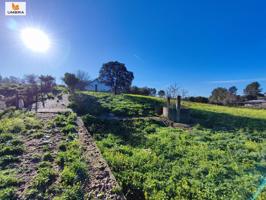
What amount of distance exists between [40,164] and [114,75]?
82.5 ft

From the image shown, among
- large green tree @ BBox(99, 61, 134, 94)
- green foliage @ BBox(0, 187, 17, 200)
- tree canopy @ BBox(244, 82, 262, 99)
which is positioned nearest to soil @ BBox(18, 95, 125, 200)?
green foliage @ BBox(0, 187, 17, 200)

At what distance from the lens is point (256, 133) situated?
9.57 m

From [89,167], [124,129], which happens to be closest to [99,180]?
[89,167]

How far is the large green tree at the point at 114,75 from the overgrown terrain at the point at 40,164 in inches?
868

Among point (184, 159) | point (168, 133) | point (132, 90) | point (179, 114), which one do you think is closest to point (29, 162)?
point (184, 159)

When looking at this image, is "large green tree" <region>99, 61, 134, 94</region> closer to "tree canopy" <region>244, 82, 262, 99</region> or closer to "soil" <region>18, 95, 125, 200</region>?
"soil" <region>18, 95, 125, 200</region>

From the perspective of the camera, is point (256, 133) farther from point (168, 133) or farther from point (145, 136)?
point (145, 136)

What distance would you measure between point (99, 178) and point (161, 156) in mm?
2680

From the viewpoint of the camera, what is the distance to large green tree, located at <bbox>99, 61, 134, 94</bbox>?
1147 inches

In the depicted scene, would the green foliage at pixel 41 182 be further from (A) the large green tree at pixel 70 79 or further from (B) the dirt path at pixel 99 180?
(A) the large green tree at pixel 70 79

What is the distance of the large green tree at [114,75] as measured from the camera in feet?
95.6

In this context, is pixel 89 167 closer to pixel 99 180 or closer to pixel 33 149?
pixel 99 180

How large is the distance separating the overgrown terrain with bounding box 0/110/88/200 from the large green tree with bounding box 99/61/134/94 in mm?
22042

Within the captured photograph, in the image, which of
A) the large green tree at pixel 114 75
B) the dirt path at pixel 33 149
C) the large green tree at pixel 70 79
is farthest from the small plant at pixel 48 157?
the large green tree at pixel 114 75
